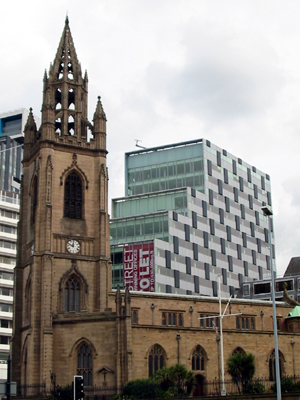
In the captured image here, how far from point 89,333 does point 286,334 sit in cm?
2244

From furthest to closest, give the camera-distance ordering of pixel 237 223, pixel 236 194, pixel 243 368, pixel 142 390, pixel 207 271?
pixel 236 194, pixel 237 223, pixel 207 271, pixel 243 368, pixel 142 390

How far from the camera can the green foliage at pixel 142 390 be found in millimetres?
55125

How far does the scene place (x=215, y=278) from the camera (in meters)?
117

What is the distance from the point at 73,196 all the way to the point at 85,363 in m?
18.2

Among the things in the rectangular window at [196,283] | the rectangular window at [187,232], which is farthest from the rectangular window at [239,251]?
the rectangular window at [187,232]

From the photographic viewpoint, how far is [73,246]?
232 ft

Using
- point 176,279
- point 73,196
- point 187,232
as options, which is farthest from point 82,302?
point 187,232

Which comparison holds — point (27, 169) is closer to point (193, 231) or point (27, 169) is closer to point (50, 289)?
point (50, 289)

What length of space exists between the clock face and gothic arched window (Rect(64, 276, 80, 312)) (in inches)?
107

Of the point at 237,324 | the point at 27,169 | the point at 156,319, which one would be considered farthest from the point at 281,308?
the point at 27,169

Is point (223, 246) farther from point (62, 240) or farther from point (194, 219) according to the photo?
point (62, 240)

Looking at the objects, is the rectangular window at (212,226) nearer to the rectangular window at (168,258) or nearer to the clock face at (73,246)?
the rectangular window at (168,258)

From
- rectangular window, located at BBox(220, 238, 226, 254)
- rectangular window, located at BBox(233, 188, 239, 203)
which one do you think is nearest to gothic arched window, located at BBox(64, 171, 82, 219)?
rectangular window, located at BBox(220, 238, 226, 254)

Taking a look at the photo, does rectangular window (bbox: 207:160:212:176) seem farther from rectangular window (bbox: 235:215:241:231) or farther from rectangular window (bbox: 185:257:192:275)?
rectangular window (bbox: 185:257:192:275)
